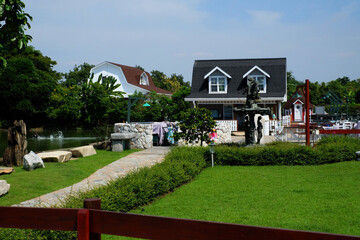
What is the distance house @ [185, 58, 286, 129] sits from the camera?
100 ft

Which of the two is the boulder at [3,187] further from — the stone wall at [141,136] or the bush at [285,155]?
the stone wall at [141,136]

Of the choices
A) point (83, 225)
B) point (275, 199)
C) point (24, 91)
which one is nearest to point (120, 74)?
point (24, 91)

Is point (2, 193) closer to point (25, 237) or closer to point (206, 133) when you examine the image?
point (25, 237)

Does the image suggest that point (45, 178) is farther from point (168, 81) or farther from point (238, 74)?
point (168, 81)

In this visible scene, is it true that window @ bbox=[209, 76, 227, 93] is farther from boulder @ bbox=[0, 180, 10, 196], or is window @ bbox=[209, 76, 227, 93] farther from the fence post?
the fence post

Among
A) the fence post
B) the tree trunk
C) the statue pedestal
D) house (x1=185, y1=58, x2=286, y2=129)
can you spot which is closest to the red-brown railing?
the fence post

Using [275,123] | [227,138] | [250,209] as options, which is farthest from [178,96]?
[250,209]

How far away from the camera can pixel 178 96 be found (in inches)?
1497

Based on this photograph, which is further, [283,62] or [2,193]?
[283,62]

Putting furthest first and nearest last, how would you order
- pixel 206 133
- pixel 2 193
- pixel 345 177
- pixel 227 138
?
1. pixel 227 138
2. pixel 206 133
3. pixel 345 177
4. pixel 2 193

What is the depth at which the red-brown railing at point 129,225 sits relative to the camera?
2.26 metres

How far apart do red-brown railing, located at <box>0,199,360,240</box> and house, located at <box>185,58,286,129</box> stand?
2767cm

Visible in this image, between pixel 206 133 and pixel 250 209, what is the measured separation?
9.17m

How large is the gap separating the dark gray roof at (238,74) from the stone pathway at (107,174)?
1436 centimetres
